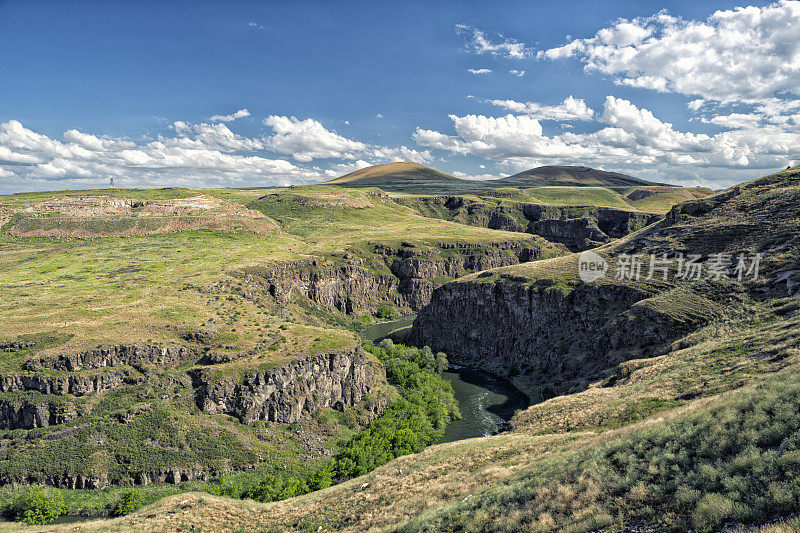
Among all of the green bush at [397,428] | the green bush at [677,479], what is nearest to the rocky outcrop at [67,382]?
the green bush at [397,428]

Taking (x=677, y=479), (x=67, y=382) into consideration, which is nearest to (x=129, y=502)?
(x=67, y=382)

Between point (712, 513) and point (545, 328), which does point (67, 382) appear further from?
point (545, 328)

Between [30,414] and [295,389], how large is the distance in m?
57.7

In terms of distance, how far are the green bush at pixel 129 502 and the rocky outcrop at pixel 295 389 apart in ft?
75.6

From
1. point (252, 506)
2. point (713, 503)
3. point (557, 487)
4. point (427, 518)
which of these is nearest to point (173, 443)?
point (252, 506)

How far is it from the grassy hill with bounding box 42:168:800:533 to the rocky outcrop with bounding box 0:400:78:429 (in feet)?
183

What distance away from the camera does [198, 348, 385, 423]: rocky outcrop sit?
98438 millimetres

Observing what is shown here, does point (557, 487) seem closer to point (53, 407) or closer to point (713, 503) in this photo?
point (713, 503)

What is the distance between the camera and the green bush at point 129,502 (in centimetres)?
7194

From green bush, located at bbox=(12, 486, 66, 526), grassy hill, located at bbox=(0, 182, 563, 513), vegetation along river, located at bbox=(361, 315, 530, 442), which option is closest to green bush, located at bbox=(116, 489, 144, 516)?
grassy hill, located at bbox=(0, 182, 563, 513)

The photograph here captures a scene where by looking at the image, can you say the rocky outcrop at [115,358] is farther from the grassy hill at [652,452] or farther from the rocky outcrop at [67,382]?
the grassy hill at [652,452]

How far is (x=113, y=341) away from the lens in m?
99.1

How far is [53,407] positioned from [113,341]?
18413 millimetres

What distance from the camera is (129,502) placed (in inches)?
2913
